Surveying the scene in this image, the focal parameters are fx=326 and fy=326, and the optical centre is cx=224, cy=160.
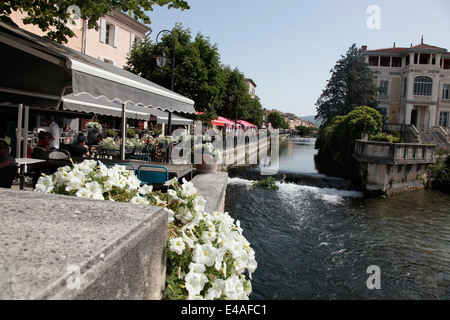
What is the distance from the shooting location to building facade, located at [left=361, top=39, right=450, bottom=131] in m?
42.8

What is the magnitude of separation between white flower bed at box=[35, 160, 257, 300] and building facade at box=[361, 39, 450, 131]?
45484mm

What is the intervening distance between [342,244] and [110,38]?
74.8 ft

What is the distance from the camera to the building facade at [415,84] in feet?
140

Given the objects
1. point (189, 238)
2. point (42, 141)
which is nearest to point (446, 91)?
point (42, 141)

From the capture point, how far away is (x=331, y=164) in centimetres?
2695

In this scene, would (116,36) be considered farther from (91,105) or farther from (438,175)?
(438,175)

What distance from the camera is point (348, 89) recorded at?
4316 centimetres

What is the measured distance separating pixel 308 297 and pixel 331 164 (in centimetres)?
2233

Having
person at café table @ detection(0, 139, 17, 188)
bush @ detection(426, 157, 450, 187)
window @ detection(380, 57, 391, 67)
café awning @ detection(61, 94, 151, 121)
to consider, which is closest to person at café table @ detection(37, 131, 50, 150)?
café awning @ detection(61, 94, 151, 121)

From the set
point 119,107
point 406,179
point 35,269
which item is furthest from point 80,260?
point 406,179

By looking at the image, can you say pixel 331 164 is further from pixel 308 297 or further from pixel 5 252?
pixel 5 252

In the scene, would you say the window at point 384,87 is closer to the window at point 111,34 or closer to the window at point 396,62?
the window at point 396,62

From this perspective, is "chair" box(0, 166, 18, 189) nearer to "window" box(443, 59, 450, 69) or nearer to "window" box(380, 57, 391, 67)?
"window" box(380, 57, 391, 67)

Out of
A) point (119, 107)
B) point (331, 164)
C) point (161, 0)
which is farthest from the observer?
point (331, 164)
